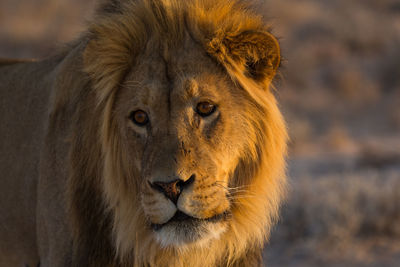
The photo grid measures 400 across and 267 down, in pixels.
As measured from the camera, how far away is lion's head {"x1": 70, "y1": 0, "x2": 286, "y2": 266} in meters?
3.12

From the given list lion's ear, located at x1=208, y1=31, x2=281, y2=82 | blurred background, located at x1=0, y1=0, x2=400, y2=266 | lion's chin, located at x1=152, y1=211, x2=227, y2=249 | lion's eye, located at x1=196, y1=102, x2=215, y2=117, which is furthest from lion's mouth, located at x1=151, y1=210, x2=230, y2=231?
blurred background, located at x1=0, y1=0, x2=400, y2=266

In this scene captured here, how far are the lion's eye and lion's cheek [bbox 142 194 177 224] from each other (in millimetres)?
428

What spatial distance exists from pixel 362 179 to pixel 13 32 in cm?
1356

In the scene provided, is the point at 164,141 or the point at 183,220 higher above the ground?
A: the point at 164,141

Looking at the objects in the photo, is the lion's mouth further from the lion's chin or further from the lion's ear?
the lion's ear

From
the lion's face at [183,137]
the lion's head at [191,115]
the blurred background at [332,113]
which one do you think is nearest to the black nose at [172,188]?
the lion's face at [183,137]

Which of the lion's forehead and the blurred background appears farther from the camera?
the blurred background

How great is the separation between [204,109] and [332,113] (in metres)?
11.2

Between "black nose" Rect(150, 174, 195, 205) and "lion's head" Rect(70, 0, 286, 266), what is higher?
"lion's head" Rect(70, 0, 286, 266)

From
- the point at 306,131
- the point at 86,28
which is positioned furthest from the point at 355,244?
the point at 306,131

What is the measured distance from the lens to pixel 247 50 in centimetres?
331

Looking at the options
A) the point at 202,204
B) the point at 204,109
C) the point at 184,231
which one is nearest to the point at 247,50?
the point at 204,109

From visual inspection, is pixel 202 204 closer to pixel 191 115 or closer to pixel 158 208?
pixel 158 208

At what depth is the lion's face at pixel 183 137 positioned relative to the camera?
2984mm
